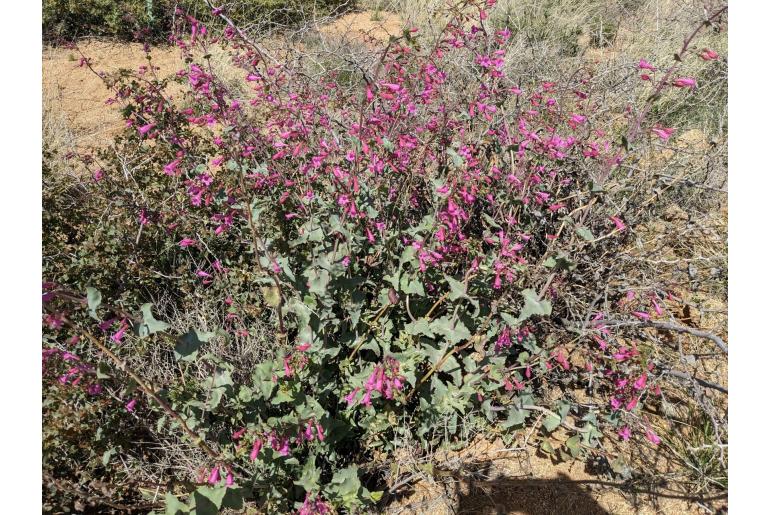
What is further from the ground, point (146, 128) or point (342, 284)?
point (146, 128)

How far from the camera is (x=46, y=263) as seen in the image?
264 centimetres

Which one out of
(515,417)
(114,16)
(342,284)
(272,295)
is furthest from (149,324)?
(114,16)

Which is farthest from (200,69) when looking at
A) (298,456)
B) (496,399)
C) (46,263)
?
(496,399)

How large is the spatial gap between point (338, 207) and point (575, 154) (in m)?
1.63

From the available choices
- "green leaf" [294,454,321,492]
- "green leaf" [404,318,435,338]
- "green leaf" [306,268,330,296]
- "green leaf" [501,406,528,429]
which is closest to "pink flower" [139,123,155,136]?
"green leaf" [306,268,330,296]

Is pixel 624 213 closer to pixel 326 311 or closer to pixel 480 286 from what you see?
pixel 480 286

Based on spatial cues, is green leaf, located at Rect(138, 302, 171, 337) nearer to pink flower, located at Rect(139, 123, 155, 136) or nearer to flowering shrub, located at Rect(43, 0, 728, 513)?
flowering shrub, located at Rect(43, 0, 728, 513)

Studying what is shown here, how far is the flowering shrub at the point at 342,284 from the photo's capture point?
1.92 meters

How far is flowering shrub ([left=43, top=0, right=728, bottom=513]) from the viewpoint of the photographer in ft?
6.30

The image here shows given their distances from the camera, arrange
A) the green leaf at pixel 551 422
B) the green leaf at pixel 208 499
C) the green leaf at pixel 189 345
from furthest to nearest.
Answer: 1. the green leaf at pixel 551 422
2. the green leaf at pixel 189 345
3. the green leaf at pixel 208 499

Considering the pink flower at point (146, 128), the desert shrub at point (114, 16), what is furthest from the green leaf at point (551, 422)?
the desert shrub at point (114, 16)

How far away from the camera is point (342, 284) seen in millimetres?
2012

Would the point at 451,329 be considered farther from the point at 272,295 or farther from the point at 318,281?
the point at 272,295

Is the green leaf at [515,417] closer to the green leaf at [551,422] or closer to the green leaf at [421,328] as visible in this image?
the green leaf at [551,422]
